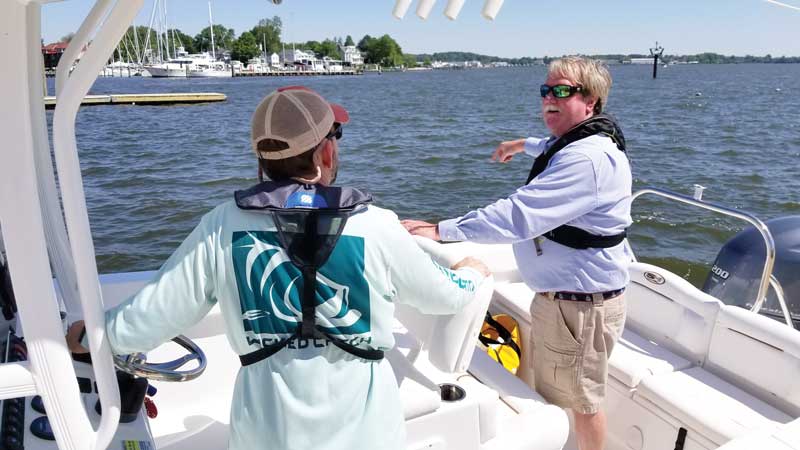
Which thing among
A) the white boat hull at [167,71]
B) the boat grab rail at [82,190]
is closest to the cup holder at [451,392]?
the boat grab rail at [82,190]

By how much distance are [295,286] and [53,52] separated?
1.13 m

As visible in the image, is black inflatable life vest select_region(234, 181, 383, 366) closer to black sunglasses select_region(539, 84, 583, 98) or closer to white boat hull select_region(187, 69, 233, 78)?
black sunglasses select_region(539, 84, 583, 98)

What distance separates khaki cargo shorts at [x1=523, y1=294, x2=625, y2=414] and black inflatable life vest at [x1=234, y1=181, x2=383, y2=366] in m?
1.28

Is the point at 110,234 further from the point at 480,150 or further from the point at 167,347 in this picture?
the point at 480,150

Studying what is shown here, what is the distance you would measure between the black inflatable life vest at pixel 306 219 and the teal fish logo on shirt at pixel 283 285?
0.05 ft

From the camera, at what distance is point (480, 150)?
1589 centimetres

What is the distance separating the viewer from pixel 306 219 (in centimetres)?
120

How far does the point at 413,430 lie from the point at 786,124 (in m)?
24.5

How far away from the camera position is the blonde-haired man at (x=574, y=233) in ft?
6.67

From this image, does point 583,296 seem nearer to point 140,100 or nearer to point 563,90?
point 563,90

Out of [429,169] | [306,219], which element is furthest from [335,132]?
[429,169]

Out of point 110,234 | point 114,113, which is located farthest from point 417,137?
point 114,113

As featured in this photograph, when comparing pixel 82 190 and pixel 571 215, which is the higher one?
pixel 82 190

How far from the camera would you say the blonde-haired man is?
203 centimetres
